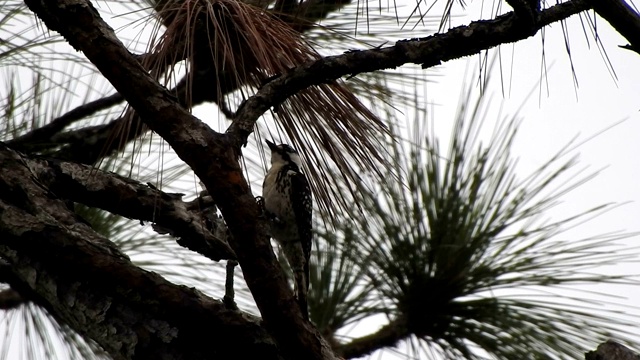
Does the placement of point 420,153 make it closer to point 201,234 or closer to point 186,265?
point 186,265

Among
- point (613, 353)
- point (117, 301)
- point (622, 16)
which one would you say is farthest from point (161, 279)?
point (622, 16)

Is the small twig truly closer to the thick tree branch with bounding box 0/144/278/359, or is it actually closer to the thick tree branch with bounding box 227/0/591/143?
the thick tree branch with bounding box 0/144/278/359

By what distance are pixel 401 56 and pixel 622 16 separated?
0.49 metres

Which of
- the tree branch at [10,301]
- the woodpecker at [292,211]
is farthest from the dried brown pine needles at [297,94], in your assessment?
the tree branch at [10,301]

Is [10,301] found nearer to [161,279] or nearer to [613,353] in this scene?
[161,279]

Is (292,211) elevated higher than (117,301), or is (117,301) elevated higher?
(292,211)

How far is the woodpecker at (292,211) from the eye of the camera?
8.45ft

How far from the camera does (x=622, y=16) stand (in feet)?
3.84

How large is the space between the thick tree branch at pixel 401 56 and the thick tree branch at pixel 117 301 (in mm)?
306

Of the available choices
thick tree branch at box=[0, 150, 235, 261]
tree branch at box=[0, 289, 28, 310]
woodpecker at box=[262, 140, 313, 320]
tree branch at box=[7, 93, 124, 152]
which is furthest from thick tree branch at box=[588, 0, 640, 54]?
tree branch at box=[0, 289, 28, 310]

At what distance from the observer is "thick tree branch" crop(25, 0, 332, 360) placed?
147 centimetres

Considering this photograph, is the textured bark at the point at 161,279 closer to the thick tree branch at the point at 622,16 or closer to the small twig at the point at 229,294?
the small twig at the point at 229,294

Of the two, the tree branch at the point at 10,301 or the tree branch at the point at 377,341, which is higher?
the tree branch at the point at 377,341

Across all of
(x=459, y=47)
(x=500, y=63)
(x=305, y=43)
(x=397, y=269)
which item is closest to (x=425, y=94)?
(x=397, y=269)
